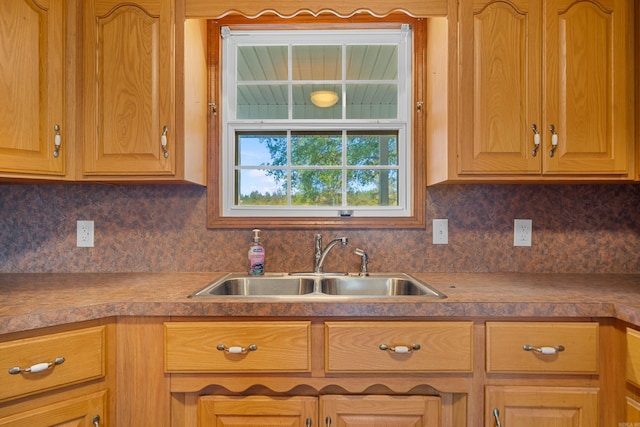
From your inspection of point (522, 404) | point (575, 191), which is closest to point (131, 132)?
point (522, 404)

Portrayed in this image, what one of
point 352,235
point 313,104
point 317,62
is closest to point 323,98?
point 313,104

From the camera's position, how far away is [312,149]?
185 centimetres

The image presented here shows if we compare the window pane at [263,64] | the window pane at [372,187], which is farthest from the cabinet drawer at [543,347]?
the window pane at [263,64]

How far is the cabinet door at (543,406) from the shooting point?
1137 millimetres

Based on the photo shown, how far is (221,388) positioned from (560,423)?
43.3 inches

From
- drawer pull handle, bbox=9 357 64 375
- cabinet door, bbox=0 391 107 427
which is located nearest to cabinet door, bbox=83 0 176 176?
drawer pull handle, bbox=9 357 64 375

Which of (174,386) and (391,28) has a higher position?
(391,28)

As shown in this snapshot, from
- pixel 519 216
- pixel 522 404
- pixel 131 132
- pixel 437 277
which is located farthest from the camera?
pixel 519 216

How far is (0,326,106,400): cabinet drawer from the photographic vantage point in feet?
3.25

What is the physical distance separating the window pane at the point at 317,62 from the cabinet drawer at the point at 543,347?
1.40m

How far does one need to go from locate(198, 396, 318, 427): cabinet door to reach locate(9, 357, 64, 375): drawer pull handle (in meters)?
0.43

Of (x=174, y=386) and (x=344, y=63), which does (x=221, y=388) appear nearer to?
(x=174, y=386)

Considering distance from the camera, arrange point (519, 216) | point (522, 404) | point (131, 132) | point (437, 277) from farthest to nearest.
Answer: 1. point (519, 216)
2. point (437, 277)
3. point (131, 132)
4. point (522, 404)

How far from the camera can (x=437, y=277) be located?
1.63m
